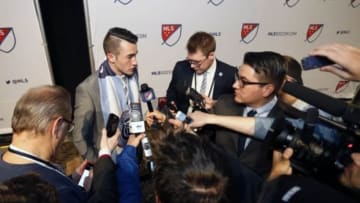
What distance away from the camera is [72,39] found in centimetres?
279

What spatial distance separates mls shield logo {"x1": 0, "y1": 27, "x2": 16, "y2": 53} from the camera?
8.34ft

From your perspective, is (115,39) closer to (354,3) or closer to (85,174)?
(85,174)

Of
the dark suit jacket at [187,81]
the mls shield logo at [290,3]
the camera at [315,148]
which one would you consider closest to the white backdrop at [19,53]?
the dark suit jacket at [187,81]

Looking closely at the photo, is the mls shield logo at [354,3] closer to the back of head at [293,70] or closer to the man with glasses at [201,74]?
the man with glasses at [201,74]

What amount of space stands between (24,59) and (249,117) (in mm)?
2374

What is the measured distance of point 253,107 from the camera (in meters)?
1.56

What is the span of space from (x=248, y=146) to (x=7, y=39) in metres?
2.49

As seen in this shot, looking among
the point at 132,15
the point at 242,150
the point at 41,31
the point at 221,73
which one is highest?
the point at 132,15

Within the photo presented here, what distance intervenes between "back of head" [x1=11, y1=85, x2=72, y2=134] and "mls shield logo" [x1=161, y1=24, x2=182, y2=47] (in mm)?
1928

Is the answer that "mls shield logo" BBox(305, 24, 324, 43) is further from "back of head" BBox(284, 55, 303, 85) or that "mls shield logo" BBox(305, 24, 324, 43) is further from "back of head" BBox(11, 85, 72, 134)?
"back of head" BBox(11, 85, 72, 134)

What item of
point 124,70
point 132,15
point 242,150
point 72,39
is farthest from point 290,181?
point 72,39

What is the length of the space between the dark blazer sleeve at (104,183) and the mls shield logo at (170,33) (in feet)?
6.43

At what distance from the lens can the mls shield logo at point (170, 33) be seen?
292 centimetres

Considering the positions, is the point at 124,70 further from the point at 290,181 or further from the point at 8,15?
the point at 8,15
